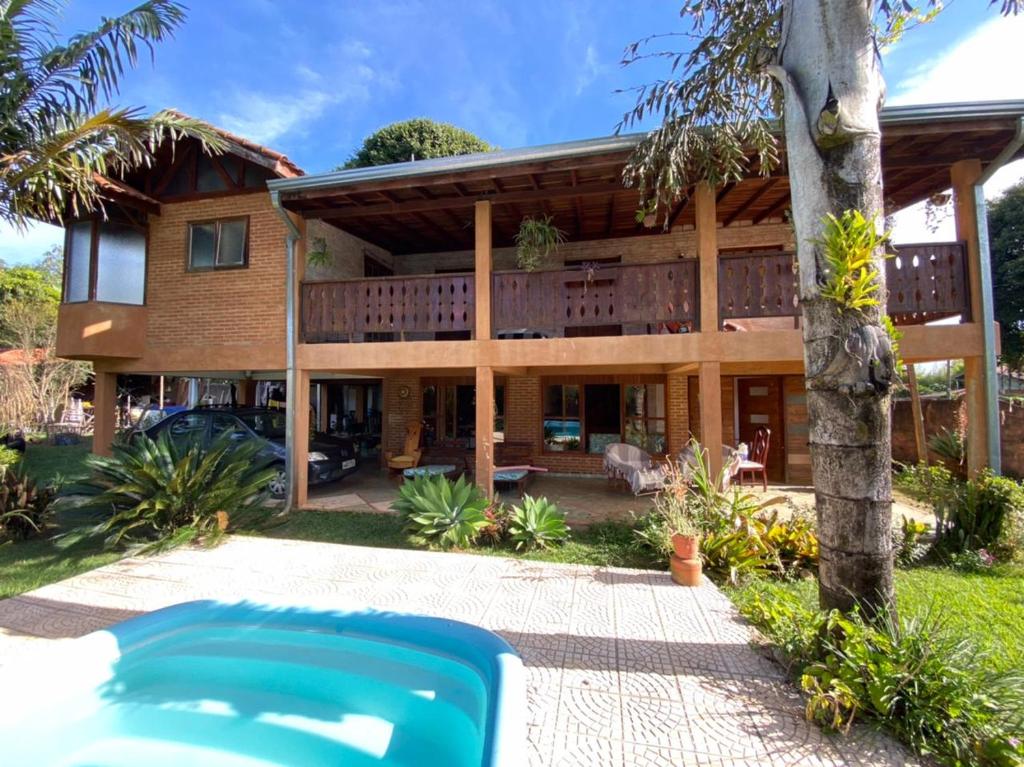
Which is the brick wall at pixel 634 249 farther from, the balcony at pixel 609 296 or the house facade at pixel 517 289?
the balcony at pixel 609 296

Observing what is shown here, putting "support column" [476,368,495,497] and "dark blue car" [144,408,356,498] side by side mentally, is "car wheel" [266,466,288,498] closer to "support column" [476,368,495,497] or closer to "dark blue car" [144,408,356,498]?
"dark blue car" [144,408,356,498]

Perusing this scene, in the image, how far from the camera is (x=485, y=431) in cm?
734

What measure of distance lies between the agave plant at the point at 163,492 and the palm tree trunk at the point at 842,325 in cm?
721

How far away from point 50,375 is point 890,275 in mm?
26701

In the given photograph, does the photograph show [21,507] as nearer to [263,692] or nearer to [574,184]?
[263,692]

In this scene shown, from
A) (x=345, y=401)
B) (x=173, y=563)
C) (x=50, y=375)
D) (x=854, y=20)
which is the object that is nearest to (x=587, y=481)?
(x=173, y=563)

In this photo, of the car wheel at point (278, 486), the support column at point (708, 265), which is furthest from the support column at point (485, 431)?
the car wheel at point (278, 486)

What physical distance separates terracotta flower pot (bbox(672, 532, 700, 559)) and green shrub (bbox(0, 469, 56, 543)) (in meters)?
8.72

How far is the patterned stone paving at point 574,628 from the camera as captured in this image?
101 inches

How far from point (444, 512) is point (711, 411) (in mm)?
4051

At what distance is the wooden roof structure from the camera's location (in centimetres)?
597

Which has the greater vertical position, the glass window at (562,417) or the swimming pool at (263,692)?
the glass window at (562,417)

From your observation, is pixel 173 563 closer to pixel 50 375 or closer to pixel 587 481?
pixel 587 481

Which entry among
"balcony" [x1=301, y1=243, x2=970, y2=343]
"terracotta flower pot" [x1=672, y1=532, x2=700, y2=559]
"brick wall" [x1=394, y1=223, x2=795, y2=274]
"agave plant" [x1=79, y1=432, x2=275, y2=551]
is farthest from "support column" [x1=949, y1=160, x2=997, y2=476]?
"agave plant" [x1=79, y1=432, x2=275, y2=551]
